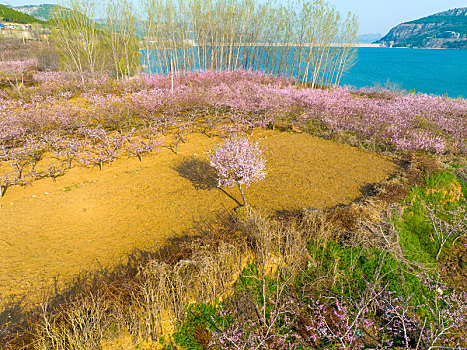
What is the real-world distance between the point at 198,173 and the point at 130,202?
2701mm

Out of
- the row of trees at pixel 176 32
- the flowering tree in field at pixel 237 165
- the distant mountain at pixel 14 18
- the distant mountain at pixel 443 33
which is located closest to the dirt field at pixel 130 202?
the flowering tree in field at pixel 237 165

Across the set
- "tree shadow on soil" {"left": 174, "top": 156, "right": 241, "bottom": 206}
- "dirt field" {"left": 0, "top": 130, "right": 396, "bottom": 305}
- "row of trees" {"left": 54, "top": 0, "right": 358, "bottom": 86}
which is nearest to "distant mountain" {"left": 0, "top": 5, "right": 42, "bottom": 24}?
"row of trees" {"left": 54, "top": 0, "right": 358, "bottom": 86}

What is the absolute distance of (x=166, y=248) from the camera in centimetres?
556

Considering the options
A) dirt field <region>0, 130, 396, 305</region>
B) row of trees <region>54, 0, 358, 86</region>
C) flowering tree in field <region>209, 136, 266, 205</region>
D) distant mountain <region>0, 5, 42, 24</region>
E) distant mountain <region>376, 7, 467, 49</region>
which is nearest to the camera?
dirt field <region>0, 130, 396, 305</region>

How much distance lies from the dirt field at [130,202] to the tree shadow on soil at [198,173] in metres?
0.04

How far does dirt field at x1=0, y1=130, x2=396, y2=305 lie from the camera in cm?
531

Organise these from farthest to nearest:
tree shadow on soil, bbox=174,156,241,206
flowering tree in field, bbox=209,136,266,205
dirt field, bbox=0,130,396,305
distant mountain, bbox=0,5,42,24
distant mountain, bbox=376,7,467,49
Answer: distant mountain, bbox=376,7,467,49 < distant mountain, bbox=0,5,42,24 < tree shadow on soil, bbox=174,156,241,206 < flowering tree in field, bbox=209,136,266,205 < dirt field, bbox=0,130,396,305

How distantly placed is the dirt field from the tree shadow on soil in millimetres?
39

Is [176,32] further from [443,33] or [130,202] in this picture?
[443,33]

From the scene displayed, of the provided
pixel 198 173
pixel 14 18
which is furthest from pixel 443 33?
pixel 14 18

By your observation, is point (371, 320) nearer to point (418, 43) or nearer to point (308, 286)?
point (308, 286)

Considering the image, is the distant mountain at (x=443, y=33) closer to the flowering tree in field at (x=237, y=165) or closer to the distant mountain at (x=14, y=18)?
the flowering tree in field at (x=237, y=165)

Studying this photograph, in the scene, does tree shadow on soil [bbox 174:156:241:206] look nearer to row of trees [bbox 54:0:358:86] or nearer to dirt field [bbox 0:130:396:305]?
dirt field [bbox 0:130:396:305]

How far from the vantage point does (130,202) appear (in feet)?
24.1
